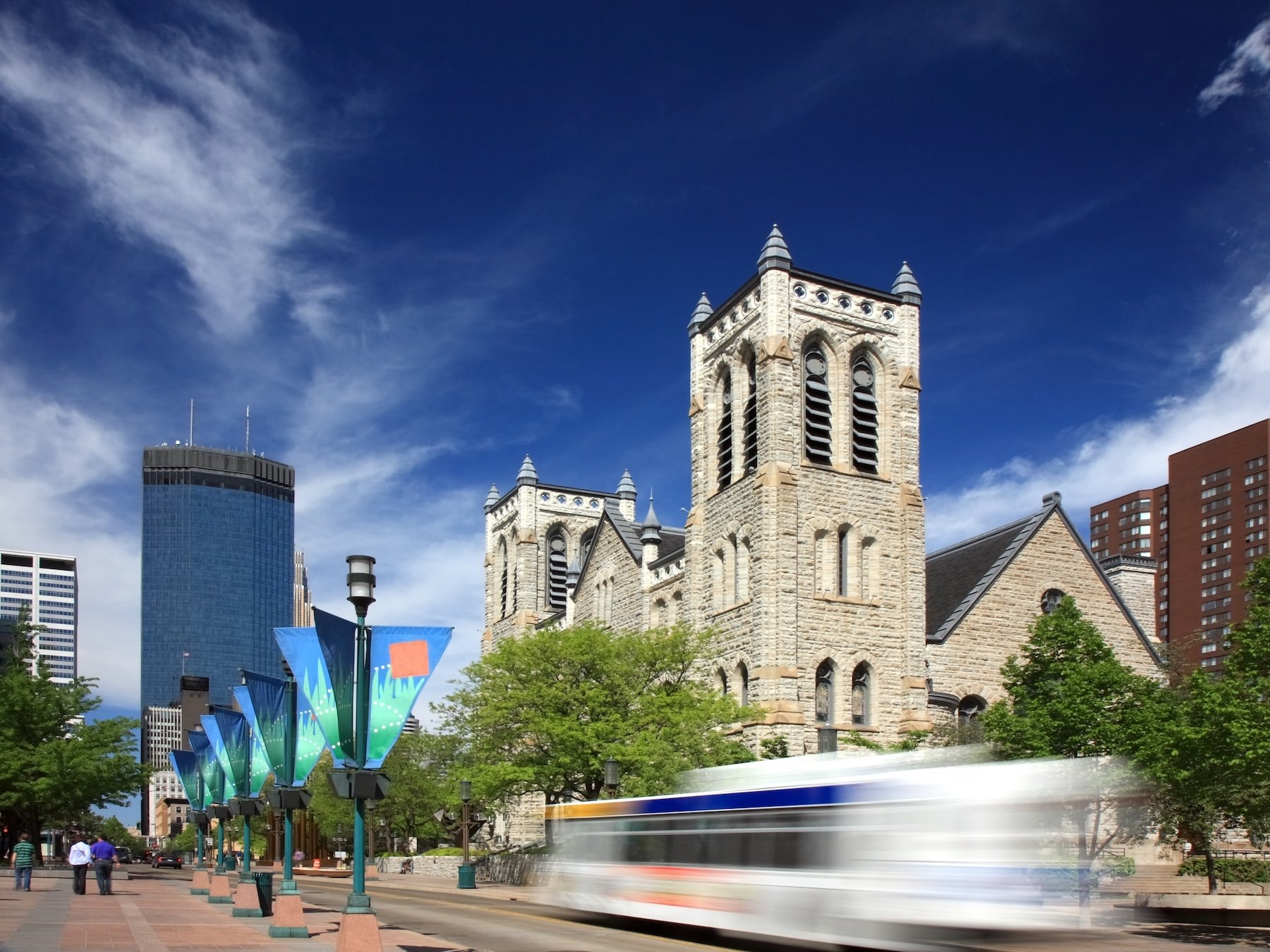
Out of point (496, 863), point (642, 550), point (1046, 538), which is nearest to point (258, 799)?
point (496, 863)

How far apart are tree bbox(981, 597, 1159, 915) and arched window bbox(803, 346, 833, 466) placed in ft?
40.5

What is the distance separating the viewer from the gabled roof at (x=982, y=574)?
4869 centimetres

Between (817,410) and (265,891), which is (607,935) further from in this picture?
(817,410)

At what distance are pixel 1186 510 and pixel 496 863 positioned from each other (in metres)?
129

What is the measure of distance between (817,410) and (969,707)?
12.6 m

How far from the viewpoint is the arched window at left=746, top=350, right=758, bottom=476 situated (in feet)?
158

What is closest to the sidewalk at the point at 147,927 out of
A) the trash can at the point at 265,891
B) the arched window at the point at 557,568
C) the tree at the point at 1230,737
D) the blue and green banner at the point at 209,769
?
the trash can at the point at 265,891

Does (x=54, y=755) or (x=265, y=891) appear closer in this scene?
(x=265, y=891)

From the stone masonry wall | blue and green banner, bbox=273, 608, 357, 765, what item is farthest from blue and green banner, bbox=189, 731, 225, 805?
the stone masonry wall

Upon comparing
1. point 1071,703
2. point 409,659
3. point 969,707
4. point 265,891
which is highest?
point 409,659

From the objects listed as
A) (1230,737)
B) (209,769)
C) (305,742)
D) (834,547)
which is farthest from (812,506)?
(305,742)

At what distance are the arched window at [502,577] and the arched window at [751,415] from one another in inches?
1167

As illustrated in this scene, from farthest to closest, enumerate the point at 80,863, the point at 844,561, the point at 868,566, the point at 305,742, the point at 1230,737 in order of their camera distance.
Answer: the point at 868,566
the point at 844,561
the point at 80,863
the point at 305,742
the point at 1230,737

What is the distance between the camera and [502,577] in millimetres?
75938
